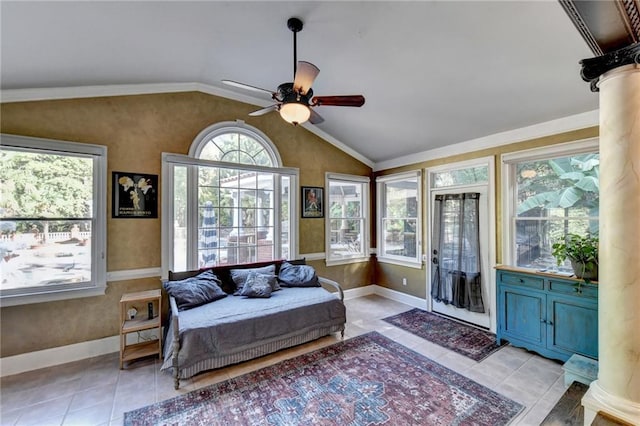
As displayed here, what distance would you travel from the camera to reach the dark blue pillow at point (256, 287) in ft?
11.0

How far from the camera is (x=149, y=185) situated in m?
3.27

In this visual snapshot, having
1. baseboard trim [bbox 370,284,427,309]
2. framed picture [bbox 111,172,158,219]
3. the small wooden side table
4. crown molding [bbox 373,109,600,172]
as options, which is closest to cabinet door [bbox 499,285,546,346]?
baseboard trim [bbox 370,284,427,309]

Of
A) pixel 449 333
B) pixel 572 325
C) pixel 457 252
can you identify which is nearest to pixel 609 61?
pixel 572 325

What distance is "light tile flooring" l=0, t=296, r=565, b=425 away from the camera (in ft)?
6.89

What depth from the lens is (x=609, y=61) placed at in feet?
5.08

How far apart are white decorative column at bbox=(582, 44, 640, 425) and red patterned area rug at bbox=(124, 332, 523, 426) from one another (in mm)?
826

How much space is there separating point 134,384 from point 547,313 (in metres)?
4.17

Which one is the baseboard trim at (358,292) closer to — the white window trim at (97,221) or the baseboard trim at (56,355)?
the baseboard trim at (56,355)

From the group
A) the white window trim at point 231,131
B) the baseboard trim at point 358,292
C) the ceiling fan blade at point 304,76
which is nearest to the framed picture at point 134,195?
the white window trim at point 231,131

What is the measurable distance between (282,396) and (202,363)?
0.85m

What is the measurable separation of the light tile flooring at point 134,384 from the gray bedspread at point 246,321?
22cm

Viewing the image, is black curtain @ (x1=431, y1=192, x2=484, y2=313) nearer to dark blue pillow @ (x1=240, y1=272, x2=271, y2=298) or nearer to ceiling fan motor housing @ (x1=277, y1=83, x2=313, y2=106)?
dark blue pillow @ (x1=240, y1=272, x2=271, y2=298)

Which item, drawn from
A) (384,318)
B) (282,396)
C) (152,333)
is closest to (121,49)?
(152,333)

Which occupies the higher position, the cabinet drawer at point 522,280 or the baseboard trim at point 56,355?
the cabinet drawer at point 522,280
